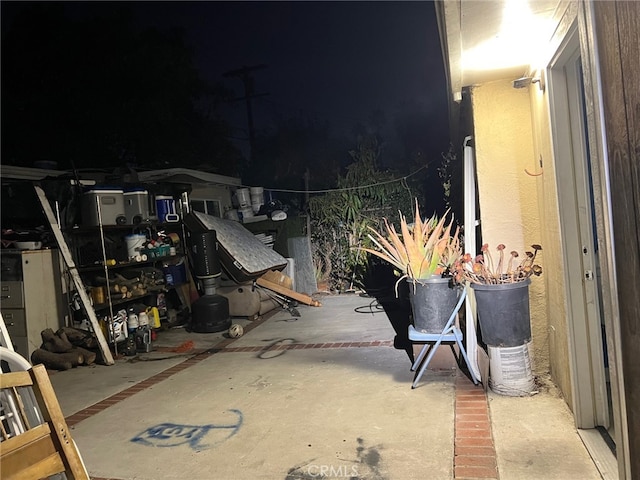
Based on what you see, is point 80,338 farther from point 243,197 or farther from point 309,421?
point 243,197

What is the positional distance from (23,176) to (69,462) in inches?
243

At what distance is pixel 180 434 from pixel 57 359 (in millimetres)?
2931

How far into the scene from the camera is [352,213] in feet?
33.3

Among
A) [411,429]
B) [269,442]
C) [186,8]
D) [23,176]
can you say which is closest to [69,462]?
[269,442]

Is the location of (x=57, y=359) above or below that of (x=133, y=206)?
below

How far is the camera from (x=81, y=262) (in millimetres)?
6754

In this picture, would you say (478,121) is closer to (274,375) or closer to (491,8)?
(491,8)

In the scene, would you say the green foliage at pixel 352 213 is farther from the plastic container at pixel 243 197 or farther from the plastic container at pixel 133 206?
the plastic container at pixel 133 206

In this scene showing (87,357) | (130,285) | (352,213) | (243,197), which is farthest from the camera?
(243,197)

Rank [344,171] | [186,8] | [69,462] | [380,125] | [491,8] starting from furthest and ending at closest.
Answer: [380,125]
[186,8]
[344,171]
[491,8]
[69,462]

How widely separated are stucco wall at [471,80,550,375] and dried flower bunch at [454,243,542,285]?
0.74 ft

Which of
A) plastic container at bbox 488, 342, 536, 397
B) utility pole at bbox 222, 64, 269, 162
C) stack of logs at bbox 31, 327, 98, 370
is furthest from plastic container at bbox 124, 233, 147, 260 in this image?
utility pole at bbox 222, 64, 269, 162

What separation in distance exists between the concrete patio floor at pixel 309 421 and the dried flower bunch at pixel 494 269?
2.88 feet
